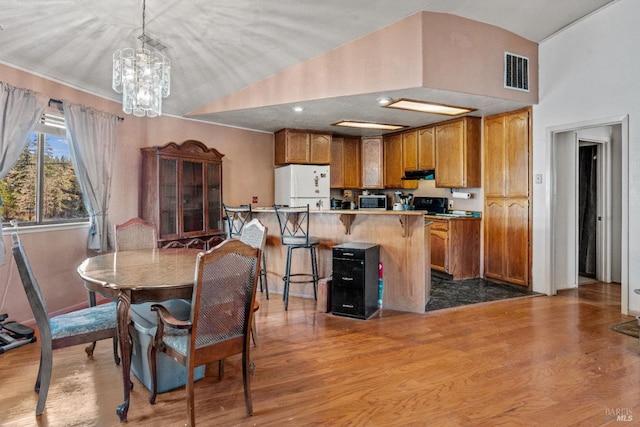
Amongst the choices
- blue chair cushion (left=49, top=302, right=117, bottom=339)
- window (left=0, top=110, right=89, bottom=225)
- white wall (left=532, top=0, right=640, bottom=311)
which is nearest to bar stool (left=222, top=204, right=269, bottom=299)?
window (left=0, top=110, right=89, bottom=225)

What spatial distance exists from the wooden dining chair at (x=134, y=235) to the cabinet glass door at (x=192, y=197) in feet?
4.27

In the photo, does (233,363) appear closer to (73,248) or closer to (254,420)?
(254,420)

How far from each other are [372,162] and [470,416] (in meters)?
5.12

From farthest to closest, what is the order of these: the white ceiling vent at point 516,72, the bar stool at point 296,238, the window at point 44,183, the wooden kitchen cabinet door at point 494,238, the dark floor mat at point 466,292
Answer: the wooden kitchen cabinet door at point 494,238 < the white ceiling vent at point 516,72 < the dark floor mat at point 466,292 < the bar stool at point 296,238 < the window at point 44,183

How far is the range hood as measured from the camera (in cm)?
575

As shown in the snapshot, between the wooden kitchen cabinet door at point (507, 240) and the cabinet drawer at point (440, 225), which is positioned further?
the cabinet drawer at point (440, 225)

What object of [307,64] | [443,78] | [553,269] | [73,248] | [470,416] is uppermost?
[307,64]

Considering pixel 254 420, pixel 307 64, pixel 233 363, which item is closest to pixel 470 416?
pixel 254 420

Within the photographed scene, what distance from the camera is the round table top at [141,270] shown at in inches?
74.8

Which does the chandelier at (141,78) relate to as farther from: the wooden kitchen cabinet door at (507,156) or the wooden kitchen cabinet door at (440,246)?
the wooden kitchen cabinet door at (507,156)

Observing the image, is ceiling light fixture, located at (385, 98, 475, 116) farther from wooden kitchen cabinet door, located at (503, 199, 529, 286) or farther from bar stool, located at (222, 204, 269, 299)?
bar stool, located at (222, 204, 269, 299)

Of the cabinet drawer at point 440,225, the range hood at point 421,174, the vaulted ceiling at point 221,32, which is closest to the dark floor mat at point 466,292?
the cabinet drawer at point 440,225

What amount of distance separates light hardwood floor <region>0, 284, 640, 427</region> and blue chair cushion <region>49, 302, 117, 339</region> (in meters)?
0.43

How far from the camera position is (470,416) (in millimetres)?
1938
